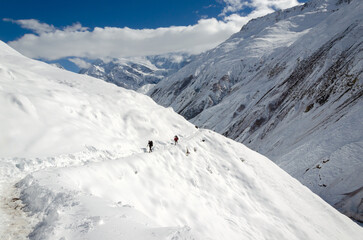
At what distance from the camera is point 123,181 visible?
40.6ft

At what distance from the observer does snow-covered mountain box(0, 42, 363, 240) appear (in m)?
8.01

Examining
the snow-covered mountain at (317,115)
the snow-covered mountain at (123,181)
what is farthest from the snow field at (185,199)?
the snow-covered mountain at (317,115)

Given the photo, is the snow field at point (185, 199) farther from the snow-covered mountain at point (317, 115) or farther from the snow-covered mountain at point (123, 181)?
the snow-covered mountain at point (317, 115)

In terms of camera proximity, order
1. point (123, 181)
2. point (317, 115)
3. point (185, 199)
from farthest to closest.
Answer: point (317, 115) < point (185, 199) < point (123, 181)

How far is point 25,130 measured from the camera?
15.5 m

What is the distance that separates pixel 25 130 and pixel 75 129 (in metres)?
3.51

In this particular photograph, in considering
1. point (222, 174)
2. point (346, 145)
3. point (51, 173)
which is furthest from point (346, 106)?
point (51, 173)

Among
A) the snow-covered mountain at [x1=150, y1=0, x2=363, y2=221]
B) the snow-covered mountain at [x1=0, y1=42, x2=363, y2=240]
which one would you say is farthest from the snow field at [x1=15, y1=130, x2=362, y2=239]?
the snow-covered mountain at [x1=150, y1=0, x2=363, y2=221]

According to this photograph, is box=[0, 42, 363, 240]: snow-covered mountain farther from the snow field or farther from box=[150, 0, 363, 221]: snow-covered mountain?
box=[150, 0, 363, 221]: snow-covered mountain

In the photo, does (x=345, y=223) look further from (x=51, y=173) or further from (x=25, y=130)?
(x=25, y=130)

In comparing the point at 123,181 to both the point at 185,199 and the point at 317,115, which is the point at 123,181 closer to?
the point at 185,199

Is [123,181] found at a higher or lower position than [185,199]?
higher

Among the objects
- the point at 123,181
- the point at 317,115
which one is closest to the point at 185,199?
the point at 123,181

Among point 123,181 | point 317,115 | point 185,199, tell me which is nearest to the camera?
point 123,181
